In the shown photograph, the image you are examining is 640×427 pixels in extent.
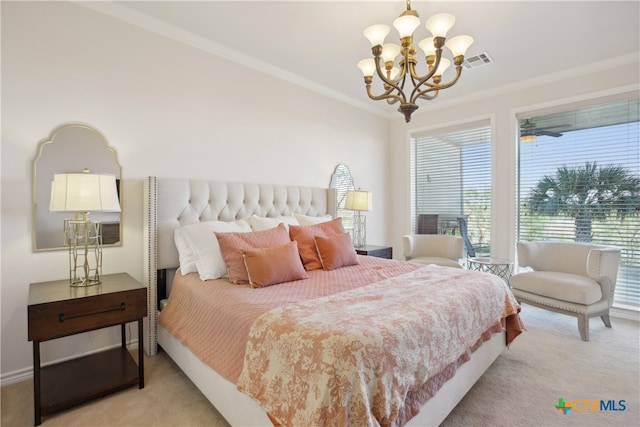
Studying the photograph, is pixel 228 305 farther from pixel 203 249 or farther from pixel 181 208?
pixel 181 208

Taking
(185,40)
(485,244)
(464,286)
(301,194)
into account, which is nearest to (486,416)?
(464,286)

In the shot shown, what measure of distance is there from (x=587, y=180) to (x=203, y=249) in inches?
165

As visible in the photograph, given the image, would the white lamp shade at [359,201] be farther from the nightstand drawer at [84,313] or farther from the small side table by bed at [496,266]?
the nightstand drawer at [84,313]

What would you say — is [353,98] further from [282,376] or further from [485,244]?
[282,376]

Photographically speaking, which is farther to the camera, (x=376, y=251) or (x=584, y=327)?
(x=376, y=251)

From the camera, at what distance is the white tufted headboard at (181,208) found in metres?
2.45

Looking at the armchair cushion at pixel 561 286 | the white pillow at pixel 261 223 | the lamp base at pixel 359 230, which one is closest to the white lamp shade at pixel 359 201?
the lamp base at pixel 359 230

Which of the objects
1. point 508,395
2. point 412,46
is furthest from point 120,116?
point 508,395

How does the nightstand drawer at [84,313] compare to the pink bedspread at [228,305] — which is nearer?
the pink bedspread at [228,305]

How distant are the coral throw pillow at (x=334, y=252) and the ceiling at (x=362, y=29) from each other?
6.10ft

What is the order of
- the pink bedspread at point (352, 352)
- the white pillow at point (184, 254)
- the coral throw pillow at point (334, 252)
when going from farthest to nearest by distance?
the coral throw pillow at point (334, 252) < the white pillow at point (184, 254) < the pink bedspread at point (352, 352)

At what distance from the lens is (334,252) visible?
266 centimetres

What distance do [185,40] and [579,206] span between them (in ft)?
15.0

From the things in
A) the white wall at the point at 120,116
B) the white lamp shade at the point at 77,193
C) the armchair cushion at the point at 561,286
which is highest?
the white wall at the point at 120,116
